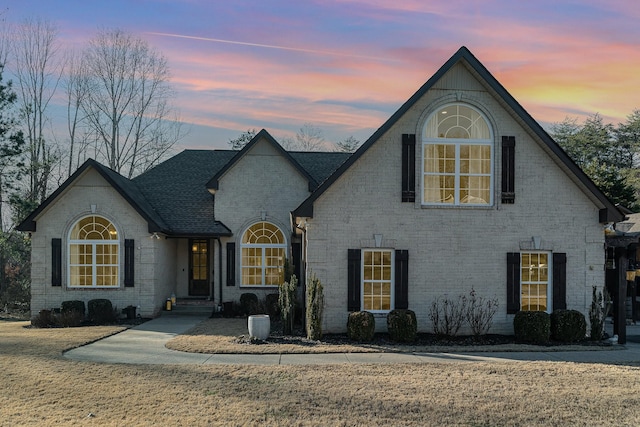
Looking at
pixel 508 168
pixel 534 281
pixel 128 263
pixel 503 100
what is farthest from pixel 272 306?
pixel 503 100

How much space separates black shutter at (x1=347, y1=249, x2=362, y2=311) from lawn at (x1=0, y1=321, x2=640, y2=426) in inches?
148

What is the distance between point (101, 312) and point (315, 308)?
8319 mm

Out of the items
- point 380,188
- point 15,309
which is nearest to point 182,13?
point 380,188

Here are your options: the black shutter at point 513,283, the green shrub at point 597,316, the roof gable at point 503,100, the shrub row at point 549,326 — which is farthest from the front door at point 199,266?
the green shrub at point 597,316

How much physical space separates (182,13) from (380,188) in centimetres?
786

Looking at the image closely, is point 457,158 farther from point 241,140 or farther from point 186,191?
point 241,140

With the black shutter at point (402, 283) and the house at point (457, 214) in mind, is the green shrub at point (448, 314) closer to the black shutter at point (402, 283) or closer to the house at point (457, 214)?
the house at point (457, 214)

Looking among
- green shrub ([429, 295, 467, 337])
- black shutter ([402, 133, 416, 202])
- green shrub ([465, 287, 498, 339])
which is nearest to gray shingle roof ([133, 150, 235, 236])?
black shutter ([402, 133, 416, 202])

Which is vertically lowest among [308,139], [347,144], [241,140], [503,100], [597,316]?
[597,316]

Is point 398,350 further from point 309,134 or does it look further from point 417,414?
point 309,134

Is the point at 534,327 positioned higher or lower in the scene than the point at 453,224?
lower

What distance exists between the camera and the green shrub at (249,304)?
1934cm

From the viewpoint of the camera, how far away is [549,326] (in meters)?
13.8

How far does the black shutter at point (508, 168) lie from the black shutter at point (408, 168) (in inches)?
101
